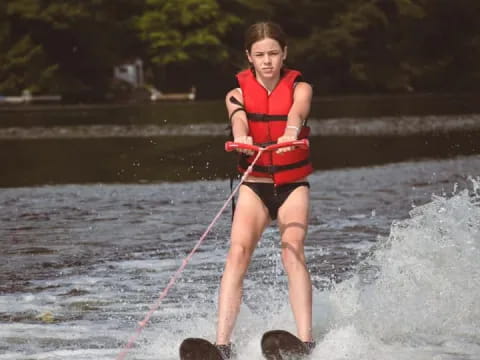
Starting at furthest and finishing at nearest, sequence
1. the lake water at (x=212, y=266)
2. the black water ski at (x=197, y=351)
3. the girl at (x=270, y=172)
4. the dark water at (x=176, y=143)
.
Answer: the dark water at (x=176, y=143)
the lake water at (x=212, y=266)
the girl at (x=270, y=172)
the black water ski at (x=197, y=351)

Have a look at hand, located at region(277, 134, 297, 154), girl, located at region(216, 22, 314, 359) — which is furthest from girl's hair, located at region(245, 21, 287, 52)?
hand, located at region(277, 134, 297, 154)

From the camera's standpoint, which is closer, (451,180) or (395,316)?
(395,316)

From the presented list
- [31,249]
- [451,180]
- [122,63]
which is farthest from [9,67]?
[31,249]

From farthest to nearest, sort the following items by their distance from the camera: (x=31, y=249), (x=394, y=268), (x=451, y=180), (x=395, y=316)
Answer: (x=451, y=180) < (x=31, y=249) < (x=394, y=268) < (x=395, y=316)

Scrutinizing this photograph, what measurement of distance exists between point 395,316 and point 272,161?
1.37m

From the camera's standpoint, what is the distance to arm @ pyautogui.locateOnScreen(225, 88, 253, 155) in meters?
6.65

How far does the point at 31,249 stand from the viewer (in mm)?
11508

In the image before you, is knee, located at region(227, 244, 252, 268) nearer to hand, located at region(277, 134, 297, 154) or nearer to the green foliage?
hand, located at region(277, 134, 297, 154)

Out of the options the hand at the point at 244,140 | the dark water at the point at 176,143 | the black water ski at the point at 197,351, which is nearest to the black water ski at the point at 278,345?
the black water ski at the point at 197,351

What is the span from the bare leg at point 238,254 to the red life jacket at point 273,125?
0.17m

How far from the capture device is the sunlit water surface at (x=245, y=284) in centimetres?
725

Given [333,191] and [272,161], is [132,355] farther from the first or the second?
[333,191]

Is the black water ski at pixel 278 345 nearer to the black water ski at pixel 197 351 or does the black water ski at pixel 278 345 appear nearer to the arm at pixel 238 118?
the black water ski at pixel 197 351

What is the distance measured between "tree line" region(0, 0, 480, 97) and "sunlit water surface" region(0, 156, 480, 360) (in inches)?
2576
